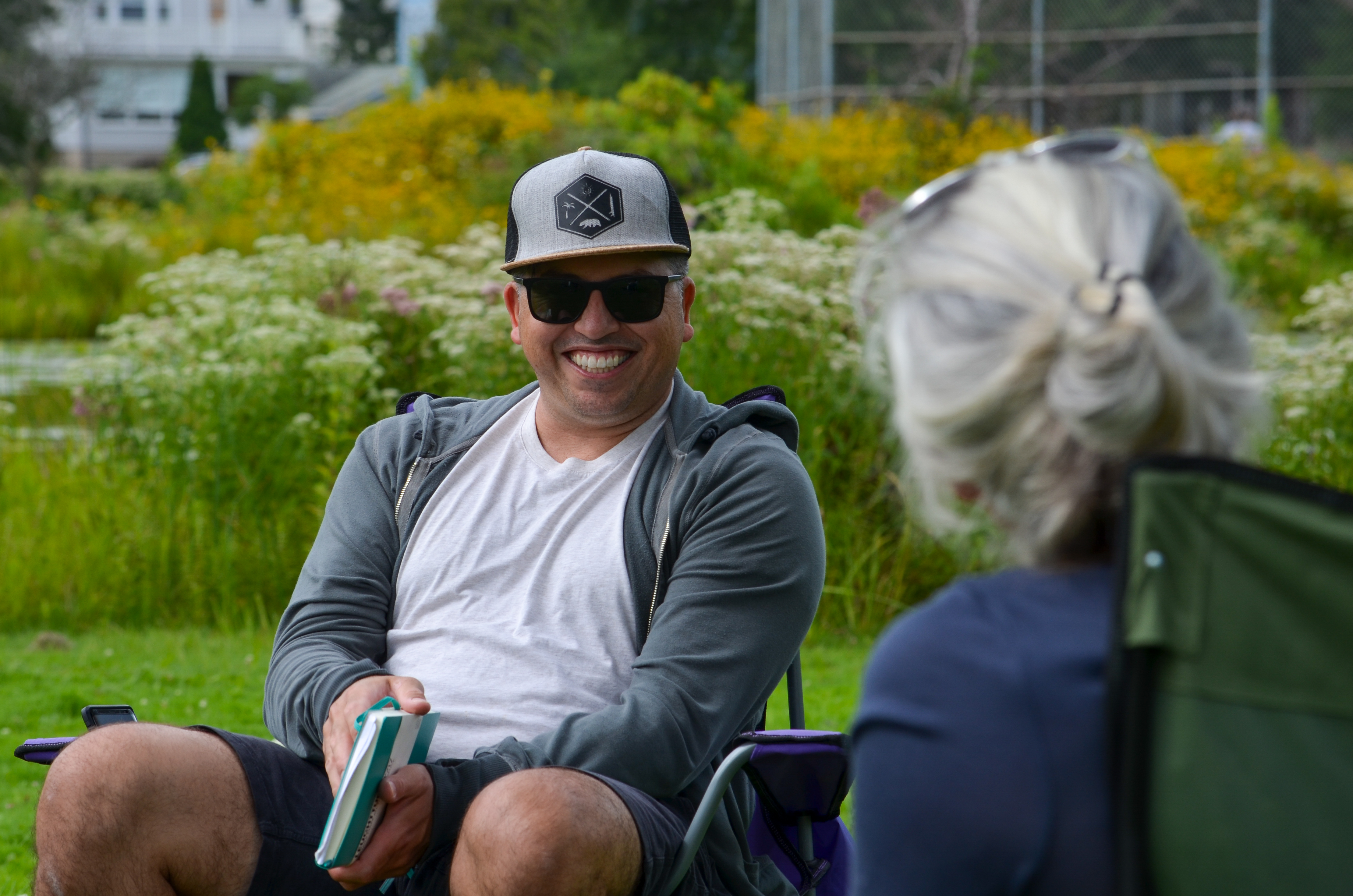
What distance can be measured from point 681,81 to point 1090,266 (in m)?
10.7

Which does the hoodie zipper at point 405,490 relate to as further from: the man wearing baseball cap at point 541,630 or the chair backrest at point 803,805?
the chair backrest at point 803,805

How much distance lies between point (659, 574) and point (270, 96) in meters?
52.5

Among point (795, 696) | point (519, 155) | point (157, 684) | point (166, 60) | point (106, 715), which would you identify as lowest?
point (157, 684)

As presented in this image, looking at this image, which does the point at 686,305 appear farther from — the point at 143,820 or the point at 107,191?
the point at 107,191

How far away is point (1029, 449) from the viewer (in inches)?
46.5

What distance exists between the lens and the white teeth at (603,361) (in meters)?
2.72

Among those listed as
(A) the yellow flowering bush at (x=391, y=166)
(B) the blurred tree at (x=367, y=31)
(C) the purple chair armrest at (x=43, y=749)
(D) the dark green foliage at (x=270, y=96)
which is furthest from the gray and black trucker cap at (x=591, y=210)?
(B) the blurred tree at (x=367, y=31)

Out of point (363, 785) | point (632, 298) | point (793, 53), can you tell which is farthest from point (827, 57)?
point (363, 785)

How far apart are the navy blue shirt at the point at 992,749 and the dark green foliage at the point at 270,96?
5151cm

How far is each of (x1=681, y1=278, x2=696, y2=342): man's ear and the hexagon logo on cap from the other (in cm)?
23

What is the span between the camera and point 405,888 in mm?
2230

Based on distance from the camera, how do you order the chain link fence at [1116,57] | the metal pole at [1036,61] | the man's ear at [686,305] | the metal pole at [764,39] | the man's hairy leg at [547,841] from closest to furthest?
the man's hairy leg at [547,841], the man's ear at [686,305], the chain link fence at [1116,57], the metal pole at [1036,61], the metal pole at [764,39]

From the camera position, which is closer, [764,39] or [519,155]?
[519,155]

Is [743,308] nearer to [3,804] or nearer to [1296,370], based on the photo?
[1296,370]
